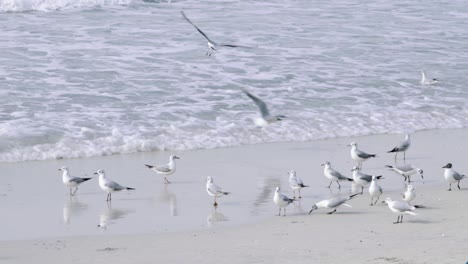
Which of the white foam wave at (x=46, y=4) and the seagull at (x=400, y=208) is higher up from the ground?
the seagull at (x=400, y=208)

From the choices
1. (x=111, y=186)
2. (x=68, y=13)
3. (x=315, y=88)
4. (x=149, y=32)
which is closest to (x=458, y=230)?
(x=111, y=186)

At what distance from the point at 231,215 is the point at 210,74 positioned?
8.20 m

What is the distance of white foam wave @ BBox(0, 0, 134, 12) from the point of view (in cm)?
2467

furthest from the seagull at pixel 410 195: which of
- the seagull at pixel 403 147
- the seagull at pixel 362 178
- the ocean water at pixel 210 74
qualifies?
the ocean water at pixel 210 74

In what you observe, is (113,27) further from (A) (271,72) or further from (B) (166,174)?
(B) (166,174)

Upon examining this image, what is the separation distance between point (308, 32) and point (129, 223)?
44.7 feet

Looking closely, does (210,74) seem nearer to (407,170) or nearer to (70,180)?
(407,170)

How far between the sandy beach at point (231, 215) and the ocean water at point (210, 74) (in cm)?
79

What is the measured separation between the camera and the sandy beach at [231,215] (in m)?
8.62

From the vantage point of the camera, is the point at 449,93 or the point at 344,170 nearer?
the point at 344,170

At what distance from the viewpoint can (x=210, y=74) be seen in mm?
18453

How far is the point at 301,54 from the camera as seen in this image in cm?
2053

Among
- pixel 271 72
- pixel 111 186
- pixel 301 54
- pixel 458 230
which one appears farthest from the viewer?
pixel 301 54

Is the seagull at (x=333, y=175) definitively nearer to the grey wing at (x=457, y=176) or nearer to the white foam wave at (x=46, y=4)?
the grey wing at (x=457, y=176)
